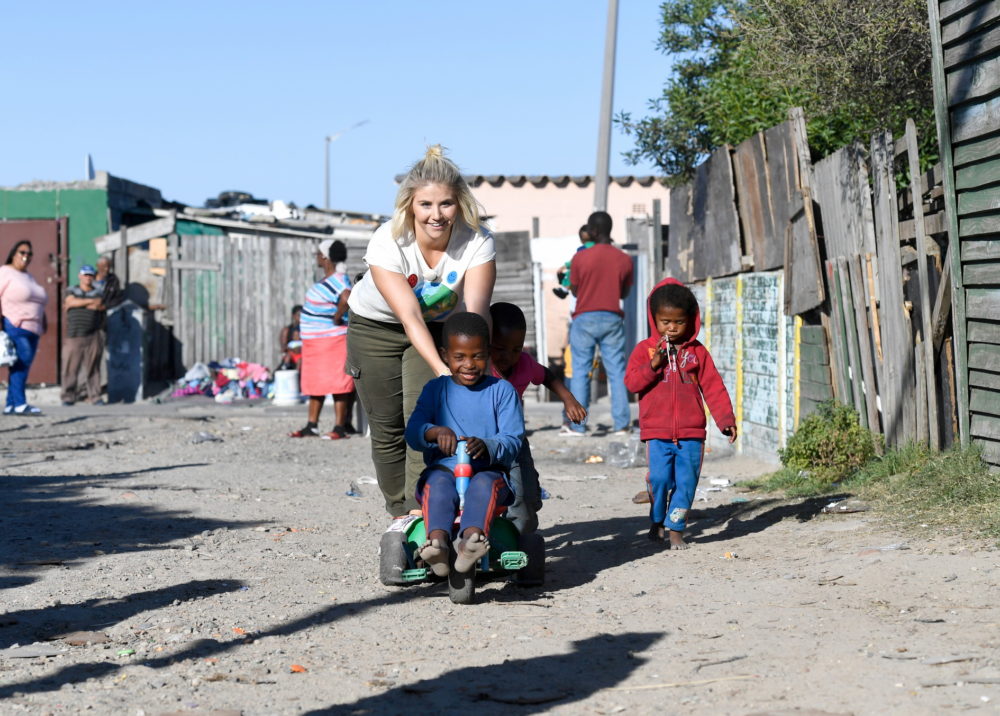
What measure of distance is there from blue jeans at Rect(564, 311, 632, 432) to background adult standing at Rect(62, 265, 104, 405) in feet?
25.9

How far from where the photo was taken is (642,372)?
685cm

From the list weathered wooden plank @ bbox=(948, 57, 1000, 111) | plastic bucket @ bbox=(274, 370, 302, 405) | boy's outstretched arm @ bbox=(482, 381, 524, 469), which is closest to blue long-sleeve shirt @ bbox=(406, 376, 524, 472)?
boy's outstretched arm @ bbox=(482, 381, 524, 469)

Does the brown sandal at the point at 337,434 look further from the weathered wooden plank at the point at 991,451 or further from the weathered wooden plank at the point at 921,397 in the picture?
the weathered wooden plank at the point at 991,451

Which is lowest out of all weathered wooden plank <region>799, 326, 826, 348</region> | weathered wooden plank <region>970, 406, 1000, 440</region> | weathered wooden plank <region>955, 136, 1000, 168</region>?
weathered wooden plank <region>970, 406, 1000, 440</region>

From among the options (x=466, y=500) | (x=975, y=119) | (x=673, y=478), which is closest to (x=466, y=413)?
(x=466, y=500)

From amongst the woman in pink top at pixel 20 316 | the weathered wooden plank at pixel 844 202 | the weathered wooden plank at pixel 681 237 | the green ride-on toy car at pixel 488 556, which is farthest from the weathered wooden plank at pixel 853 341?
the woman in pink top at pixel 20 316

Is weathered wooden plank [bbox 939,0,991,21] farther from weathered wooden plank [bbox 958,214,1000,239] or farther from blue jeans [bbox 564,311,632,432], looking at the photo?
blue jeans [bbox 564,311,632,432]

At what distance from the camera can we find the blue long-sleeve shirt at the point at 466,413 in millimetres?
5492

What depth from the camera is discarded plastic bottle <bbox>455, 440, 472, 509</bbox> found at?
17.5 ft

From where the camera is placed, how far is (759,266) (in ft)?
34.3

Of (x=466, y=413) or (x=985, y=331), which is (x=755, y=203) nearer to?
(x=985, y=331)

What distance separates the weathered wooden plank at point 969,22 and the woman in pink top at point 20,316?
1087 centimetres

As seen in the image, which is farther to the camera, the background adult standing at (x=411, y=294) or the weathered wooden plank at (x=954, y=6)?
the weathered wooden plank at (x=954, y=6)

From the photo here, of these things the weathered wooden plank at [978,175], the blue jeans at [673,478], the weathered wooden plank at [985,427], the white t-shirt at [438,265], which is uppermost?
the weathered wooden plank at [978,175]
